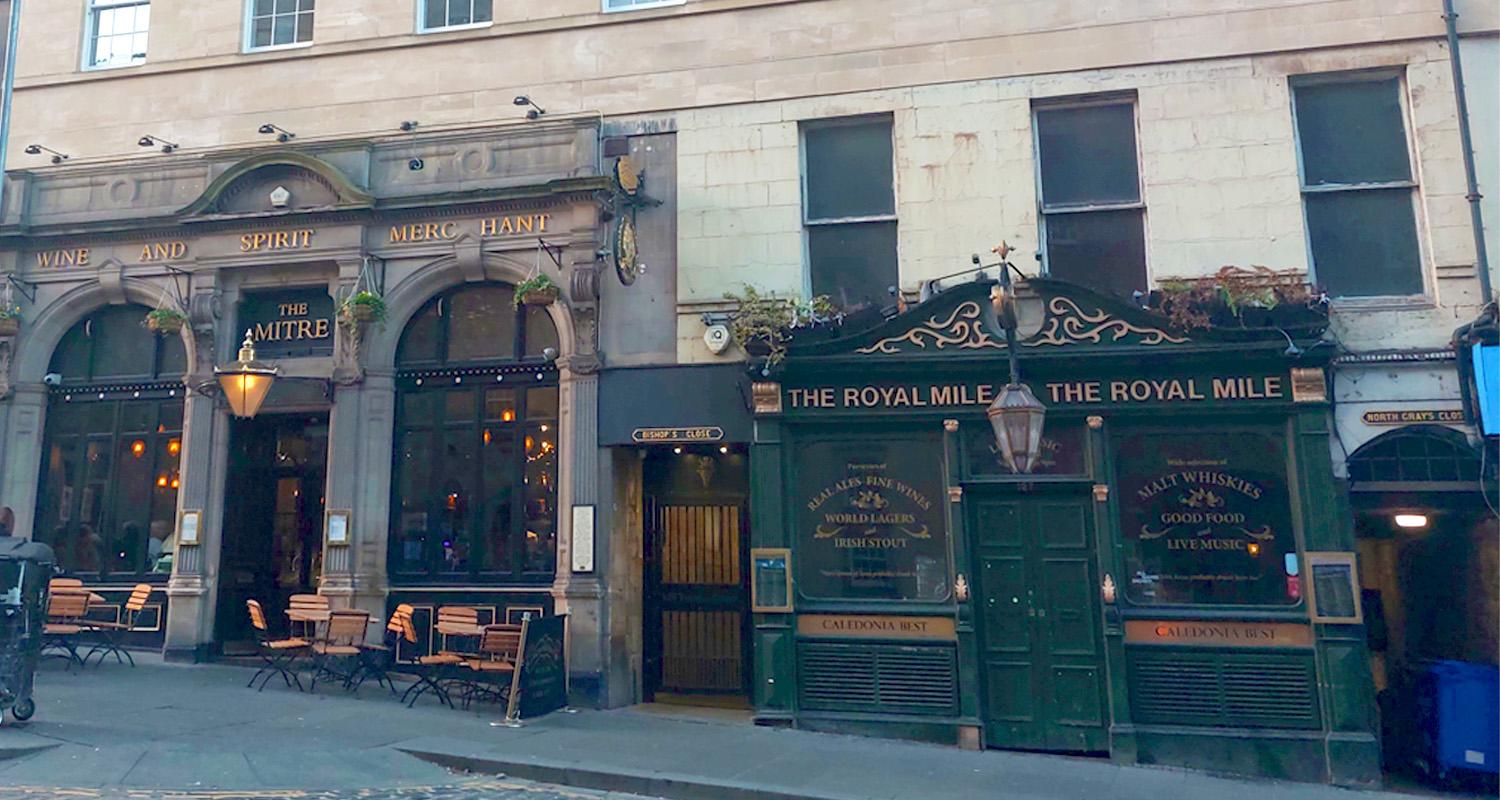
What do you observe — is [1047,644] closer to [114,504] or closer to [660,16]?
[660,16]

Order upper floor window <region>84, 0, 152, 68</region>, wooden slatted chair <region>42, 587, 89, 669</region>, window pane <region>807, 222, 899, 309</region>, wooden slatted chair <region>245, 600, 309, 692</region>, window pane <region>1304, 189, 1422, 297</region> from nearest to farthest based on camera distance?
window pane <region>1304, 189, 1422, 297</region>
wooden slatted chair <region>245, 600, 309, 692</region>
window pane <region>807, 222, 899, 309</region>
wooden slatted chair <region>42, 587, 89, 669</region>
upper floor window <region>84, 0, 152, 68</region>

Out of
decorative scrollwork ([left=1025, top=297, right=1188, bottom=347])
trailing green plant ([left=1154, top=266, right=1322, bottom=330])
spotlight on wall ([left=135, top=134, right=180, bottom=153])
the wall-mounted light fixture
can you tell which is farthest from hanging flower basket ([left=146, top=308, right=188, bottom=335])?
trailing green plant ([left=1154, top=266, right=1322, bottom=330])

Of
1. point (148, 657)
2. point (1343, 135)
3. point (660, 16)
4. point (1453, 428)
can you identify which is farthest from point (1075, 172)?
point (148, 657)

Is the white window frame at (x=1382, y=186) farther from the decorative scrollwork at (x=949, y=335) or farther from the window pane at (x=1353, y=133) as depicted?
the decorative scrollwork at (x=949, y=335)

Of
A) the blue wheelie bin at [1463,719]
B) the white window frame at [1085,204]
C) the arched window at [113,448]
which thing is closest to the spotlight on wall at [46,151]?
the arched window at [113,448]

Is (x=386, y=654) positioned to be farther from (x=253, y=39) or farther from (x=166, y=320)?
(x=253, y=39)

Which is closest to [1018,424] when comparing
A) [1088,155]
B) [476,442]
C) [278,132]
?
[1088,155]

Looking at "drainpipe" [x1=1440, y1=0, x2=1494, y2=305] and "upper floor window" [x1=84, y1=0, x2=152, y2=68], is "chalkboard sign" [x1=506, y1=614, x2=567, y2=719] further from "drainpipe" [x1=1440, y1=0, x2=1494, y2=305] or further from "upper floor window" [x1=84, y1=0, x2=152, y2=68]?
"upper floor window" [x1=84, y1=0, x2=152, y2=68]

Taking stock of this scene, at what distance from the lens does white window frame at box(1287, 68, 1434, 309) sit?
34.0ft

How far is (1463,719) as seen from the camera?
922cm

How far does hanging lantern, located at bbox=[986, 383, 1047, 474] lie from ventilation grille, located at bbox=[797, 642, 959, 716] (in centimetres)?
238

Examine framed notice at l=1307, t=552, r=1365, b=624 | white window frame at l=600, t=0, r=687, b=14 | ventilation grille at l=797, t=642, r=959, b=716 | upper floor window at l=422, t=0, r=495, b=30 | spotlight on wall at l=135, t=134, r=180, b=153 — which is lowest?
ventilation grille at l=797, t=642, r=959, b=716

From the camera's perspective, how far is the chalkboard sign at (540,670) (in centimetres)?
1019

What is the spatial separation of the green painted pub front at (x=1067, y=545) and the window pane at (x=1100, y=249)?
941mm
